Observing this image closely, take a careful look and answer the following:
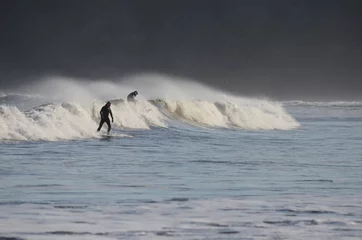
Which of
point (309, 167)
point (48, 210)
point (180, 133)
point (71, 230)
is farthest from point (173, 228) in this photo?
point (180, 133)

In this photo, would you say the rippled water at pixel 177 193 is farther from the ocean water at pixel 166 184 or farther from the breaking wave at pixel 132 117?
the breaking wave at pixel 132 117

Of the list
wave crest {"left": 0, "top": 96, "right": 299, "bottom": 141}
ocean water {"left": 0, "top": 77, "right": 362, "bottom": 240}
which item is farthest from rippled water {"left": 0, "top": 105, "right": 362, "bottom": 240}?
wave crest {"left": 0, "top": 96, "right": 299, "bottom": 141}

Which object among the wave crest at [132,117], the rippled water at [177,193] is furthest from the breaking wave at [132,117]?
the rippled water at [177,193]

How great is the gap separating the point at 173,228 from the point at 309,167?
947 cm

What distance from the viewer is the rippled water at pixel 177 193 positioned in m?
12.1

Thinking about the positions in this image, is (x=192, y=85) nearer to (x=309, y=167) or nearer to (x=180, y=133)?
(x=180, y=133)

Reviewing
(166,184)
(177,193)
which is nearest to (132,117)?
(166,184)

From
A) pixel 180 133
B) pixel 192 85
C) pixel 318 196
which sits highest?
pixel 192 85

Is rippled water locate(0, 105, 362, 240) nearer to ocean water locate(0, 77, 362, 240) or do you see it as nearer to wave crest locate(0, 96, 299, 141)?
ocean water locate(0, 77, 362, 240)

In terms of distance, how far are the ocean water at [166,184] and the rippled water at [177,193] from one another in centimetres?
2

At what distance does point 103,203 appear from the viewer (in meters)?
14.2

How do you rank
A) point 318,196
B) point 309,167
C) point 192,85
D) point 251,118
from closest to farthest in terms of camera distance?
point 318,196, point 309,167, point 251,118, point 192,85

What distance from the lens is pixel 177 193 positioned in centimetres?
1562

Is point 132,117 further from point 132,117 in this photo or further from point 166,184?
point 166,184
